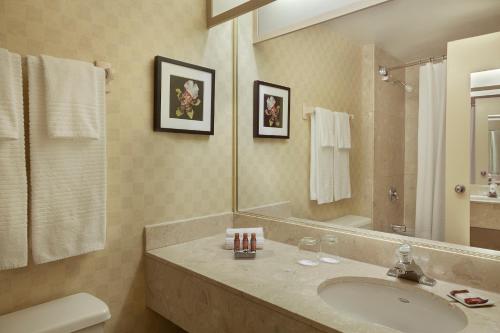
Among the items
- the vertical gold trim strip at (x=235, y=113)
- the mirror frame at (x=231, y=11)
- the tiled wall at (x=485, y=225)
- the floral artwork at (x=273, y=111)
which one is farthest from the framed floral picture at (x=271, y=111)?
the tiled wall at (x=485, y=225)

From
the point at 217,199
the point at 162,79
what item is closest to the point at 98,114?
the point at 162,79

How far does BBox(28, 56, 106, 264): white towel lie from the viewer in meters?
1.20

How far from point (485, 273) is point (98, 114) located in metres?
1.50

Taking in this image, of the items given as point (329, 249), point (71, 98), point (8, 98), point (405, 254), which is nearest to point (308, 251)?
point (329, 249)

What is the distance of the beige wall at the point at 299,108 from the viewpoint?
1.53 m

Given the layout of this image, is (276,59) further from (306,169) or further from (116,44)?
(116,44)

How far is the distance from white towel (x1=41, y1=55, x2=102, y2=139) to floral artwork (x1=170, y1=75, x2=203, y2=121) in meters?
0.39

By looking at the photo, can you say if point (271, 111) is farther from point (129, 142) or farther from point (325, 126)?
point (129, 142)

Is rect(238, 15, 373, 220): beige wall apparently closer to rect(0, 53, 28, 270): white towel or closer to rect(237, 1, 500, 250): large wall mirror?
rect(237, 1, 500, 250): large wall mirror

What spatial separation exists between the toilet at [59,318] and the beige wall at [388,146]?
1.14 meters

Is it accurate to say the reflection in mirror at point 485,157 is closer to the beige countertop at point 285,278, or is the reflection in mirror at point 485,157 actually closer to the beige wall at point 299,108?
the beige countertop at point 285,278

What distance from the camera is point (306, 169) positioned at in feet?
5.87

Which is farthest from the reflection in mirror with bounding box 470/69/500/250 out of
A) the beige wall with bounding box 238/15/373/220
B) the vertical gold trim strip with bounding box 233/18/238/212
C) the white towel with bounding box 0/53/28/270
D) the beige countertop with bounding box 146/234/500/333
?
the white towel with bounding box 0/53/28/270

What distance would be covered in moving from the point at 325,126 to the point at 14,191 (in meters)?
1.30
